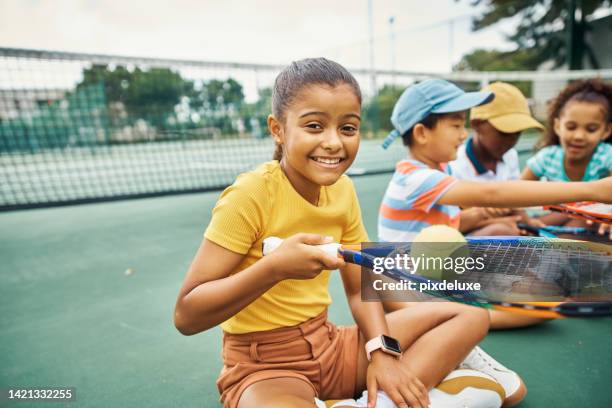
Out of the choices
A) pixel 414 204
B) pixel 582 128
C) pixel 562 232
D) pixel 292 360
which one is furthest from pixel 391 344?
pixel 582 128

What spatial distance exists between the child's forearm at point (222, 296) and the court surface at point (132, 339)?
22.4 inches

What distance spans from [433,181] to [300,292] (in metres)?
0.73

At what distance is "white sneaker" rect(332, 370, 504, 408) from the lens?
1.15m

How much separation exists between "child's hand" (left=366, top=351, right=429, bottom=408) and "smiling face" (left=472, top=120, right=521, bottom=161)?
4.99 feet

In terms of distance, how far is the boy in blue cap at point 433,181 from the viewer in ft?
4.99

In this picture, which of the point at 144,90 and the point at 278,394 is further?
the point at 144,90

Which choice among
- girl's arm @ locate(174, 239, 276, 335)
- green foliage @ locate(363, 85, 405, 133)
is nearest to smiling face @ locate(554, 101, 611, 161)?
girl's arm @ locate(174, 239, 276, 335)

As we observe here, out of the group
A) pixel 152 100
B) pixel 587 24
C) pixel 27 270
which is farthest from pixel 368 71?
pixel 587 24

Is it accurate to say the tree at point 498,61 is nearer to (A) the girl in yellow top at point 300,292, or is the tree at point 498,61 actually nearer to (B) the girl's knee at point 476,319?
(B) the girl's knee at point 476,319

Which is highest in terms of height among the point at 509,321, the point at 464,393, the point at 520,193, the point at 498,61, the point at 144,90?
the point at 498,61

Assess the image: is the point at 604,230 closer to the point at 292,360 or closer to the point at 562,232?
the point at 562,232

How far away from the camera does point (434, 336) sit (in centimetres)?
122

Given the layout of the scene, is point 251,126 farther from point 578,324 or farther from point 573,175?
point 578,324

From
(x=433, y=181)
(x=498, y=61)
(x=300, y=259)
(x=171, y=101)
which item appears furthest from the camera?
(x=498, y=61)
